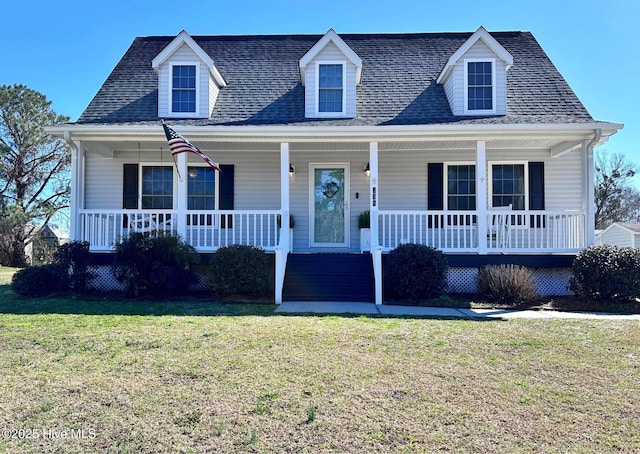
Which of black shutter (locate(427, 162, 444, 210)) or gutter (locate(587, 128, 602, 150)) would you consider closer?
gutter (locate(587, 128, 602, 150))

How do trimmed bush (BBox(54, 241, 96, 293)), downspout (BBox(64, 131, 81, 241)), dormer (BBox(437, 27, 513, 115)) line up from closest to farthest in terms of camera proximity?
trimmed bush (BBox(54, 241, 96, 293))
downspout (BBox(64, 131, 81, 241))
dormer (BBox(437, 27, 513, 115))

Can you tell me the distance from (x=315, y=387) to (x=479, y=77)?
9327 millimetres

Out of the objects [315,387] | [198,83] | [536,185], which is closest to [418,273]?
[536,185]

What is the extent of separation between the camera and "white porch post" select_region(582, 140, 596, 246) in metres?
8.90

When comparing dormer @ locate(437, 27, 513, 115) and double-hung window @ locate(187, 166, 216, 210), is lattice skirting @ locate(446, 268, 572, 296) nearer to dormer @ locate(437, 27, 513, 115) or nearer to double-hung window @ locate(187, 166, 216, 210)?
dormer @ locate(437, 27, 513, 115)

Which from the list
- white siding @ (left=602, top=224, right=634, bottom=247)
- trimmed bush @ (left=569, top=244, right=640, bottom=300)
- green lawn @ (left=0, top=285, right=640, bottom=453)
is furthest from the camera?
white siding @ (left=602, top=224, right=634, bottom=247)

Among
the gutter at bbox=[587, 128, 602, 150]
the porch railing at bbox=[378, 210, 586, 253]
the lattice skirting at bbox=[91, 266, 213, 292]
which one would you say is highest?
the gutter at bbox=[587, 128, 602, 150]

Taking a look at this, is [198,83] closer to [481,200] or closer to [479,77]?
[479,77]

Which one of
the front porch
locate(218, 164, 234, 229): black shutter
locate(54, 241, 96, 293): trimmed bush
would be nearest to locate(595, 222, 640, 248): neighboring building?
the front porch

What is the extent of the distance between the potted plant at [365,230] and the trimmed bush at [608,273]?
4273 mm

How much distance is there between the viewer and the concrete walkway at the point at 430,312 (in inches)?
263

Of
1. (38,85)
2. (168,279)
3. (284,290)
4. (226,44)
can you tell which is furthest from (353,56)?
(38,85)

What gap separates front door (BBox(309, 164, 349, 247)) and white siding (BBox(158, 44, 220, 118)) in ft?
10.0

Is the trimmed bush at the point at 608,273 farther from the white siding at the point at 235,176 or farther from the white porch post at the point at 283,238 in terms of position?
the white siding at the point at 235,176
